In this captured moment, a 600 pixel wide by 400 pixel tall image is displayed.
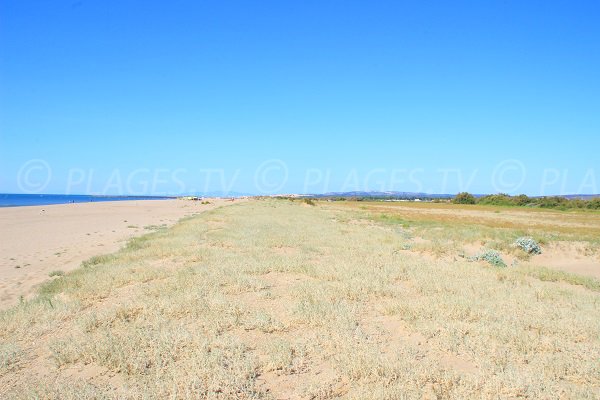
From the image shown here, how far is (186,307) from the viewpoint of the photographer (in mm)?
6375

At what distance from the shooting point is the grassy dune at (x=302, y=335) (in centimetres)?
400

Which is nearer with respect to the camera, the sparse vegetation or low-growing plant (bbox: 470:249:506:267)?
low-growing plant (bbox: 470:249:506:267)

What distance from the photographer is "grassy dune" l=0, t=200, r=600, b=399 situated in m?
4.00

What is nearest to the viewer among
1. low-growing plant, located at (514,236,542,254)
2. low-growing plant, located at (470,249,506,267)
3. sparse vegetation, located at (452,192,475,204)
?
low-growing plant, located at (470,249,506,267)

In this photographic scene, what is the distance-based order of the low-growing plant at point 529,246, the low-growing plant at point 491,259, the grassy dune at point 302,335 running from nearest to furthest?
the grassy dune at point 302,335 < the low-growing plant at point 491,259 < the low-growing plant at point 529,246

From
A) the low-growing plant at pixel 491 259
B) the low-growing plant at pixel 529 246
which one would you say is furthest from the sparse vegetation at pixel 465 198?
the low-growing plant at pixel 491 259

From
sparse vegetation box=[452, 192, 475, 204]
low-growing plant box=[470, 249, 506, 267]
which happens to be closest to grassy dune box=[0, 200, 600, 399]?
low-growing plant box=[470, 249, 506, 267]

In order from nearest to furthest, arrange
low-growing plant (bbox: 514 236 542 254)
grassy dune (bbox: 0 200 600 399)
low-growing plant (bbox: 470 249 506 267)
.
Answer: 1. grassy dune (bbox: 0 200 600 399)
2. low-growing plant (bbox: 470 249 506 267)
3. low-growing plant (bbox: 514 236 542 254)

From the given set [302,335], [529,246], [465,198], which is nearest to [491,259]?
[529,246]

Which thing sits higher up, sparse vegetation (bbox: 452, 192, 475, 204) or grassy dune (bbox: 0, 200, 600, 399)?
sparse vegetation (bbox: 452, 192, 475, 204)

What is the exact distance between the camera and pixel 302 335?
541 cm

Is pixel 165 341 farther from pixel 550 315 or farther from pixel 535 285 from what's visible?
pixel 535 285

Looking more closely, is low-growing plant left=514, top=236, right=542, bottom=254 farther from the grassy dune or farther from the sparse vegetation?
the sparse vegetation

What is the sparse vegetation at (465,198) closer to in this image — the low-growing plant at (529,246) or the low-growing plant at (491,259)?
the low-growing plant at (529,246)
